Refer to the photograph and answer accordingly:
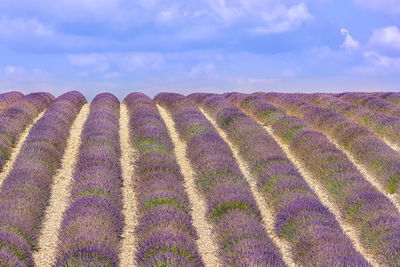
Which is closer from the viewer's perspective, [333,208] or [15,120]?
[333,208]

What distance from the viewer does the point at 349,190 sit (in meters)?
7.54

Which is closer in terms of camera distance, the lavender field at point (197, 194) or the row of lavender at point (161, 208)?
the row of lavender at point (161, 208)

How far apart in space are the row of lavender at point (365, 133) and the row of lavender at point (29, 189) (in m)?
6.57

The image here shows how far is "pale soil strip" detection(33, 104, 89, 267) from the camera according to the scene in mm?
5908

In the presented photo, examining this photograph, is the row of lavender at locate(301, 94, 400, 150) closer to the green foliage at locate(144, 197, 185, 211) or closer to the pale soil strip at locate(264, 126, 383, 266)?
the pale soil strip at locate(264, 126, 383, 266)

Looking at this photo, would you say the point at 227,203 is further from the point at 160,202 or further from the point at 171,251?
the point at 171,251

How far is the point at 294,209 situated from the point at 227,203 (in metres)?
1.05

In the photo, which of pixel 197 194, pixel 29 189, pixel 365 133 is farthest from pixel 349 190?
pixel 29 189

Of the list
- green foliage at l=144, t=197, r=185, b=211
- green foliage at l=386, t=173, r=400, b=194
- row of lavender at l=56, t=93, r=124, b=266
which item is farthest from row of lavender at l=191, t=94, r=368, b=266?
row of lavender at l=56, t=93, r=124, b=266

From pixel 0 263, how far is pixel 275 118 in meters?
9.63

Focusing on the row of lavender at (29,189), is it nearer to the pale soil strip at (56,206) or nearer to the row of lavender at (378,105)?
the pale soil strip at (56,206)

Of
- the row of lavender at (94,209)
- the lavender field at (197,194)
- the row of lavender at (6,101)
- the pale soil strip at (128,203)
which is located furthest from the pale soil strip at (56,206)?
the row of lavender at (6,101)

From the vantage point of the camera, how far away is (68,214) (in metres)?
6.33

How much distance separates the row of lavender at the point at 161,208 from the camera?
5.01m
